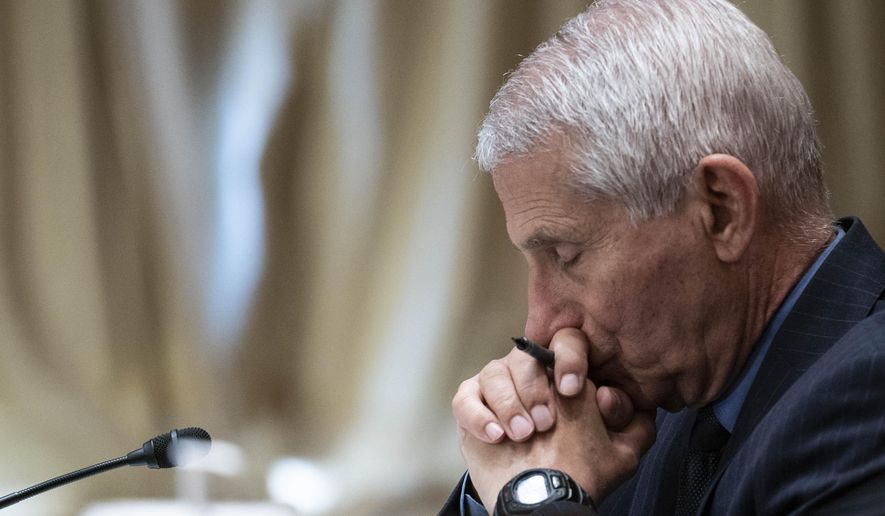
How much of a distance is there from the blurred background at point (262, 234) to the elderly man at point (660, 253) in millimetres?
1148

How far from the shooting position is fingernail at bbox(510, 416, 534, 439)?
154 cm

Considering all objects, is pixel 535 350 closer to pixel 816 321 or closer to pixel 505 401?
pixel 505 401

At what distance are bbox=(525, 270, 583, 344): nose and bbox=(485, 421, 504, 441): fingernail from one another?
133mm

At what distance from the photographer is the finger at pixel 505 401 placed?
155 centimetres

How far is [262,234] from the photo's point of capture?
2709mm

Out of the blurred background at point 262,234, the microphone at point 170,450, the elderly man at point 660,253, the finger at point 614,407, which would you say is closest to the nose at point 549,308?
the elderly man at point 660,253

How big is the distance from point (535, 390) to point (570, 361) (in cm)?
8

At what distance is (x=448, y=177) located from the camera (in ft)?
9.02

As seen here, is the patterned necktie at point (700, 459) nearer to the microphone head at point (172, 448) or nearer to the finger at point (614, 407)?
the finger at point (614, 407)

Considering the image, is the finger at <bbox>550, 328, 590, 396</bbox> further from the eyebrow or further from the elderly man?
the eyebrow

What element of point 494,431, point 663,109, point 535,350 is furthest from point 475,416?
point 663,109

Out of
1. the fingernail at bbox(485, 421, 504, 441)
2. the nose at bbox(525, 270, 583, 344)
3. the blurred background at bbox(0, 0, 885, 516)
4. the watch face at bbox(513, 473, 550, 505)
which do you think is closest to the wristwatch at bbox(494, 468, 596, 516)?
the watch face at bbox(513, 473, 550, 505)

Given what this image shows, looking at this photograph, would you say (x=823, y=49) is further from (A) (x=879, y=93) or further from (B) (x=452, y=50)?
(B) (x=452, y=50)

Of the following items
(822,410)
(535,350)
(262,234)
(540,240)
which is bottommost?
(822,410)
